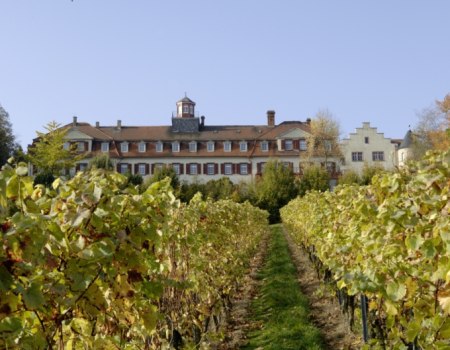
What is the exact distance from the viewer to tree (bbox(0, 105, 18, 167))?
154 feet

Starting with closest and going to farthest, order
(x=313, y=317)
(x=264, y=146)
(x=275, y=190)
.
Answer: (x=313, y=317) < (x=275, y=190) < (x=264, y=146)

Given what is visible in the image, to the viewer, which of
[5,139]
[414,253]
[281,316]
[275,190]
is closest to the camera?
[414,253]

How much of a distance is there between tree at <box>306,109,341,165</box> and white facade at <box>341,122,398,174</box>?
1.07m

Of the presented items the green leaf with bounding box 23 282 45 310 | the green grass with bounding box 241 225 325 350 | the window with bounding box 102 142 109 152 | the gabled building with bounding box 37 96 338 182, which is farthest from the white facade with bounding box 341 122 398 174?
the green leaf with bounding box 23 282 45 310

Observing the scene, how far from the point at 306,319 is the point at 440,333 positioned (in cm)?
601

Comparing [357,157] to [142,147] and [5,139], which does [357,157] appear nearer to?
[142,147]

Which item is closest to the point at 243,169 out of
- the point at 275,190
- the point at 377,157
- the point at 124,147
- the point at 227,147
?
the point at 227,147

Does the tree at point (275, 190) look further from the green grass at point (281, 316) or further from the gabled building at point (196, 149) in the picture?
the green grass at point (281, 316)

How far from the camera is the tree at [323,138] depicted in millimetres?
51312

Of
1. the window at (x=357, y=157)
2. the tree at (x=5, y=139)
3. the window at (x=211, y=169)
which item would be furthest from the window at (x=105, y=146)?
the window at (x=357, y=157)

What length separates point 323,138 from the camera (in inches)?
2031

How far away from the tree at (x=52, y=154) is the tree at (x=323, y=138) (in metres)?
21.9

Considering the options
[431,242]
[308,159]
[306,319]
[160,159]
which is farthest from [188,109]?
[431,242]

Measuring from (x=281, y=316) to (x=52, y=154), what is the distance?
1579 inches
